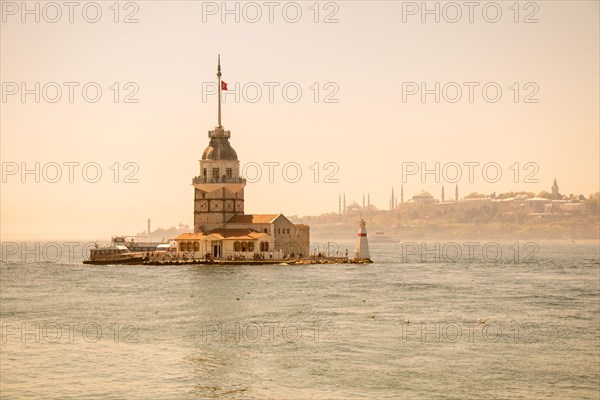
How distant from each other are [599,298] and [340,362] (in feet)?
140

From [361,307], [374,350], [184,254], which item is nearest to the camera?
[374,350]

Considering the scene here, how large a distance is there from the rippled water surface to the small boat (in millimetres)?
34558

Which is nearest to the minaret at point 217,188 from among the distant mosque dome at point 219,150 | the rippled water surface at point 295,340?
the distant mosque dome at point 219,150

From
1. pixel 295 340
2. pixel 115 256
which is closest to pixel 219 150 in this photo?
pixel 115 256

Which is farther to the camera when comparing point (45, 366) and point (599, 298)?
point (599, 298)

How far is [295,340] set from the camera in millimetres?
48688

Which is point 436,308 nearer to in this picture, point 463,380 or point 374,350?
point 374,350

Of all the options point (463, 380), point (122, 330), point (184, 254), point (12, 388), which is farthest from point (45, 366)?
point (184, 254)

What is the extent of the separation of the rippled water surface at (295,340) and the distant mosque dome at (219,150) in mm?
31891

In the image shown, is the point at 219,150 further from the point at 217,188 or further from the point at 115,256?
the point at 115,256

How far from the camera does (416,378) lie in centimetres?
3909

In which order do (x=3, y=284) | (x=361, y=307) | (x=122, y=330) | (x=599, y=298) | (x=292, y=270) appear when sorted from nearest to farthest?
(x=122, y=330) → (x=361, y=307) → (x=599, y=298) → (x=3, y=284) → (x=292, y=270)

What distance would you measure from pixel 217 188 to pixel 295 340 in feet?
Answer: 221

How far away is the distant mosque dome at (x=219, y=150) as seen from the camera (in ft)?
381
